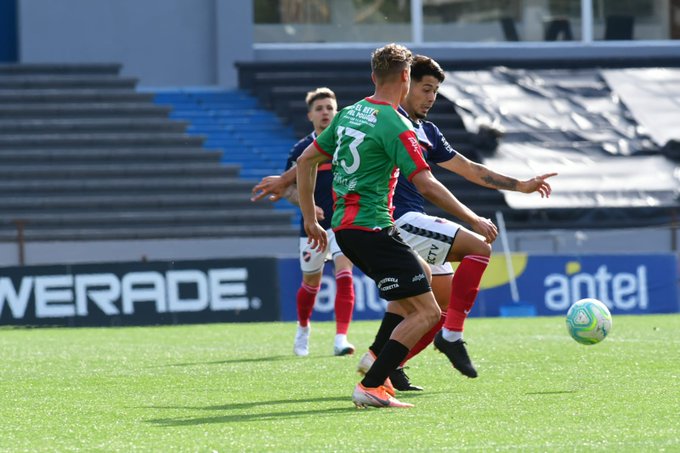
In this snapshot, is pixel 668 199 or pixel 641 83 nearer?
pixel 668 199

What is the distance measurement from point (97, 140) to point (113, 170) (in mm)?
916

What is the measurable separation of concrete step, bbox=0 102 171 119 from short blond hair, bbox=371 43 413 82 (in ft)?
55.5

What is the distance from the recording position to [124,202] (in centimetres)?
2217

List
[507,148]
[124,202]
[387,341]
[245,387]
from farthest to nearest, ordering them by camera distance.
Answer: [507,148] < [124,202] < [245,387] < [387,341]

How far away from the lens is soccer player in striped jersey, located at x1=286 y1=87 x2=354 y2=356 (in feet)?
37.8

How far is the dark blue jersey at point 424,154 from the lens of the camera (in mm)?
8820

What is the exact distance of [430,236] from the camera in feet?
27.9

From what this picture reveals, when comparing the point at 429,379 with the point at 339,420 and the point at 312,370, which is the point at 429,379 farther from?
the point at 339,420

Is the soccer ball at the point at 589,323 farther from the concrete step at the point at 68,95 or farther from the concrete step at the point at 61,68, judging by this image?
the concrete step at the point at 61,68

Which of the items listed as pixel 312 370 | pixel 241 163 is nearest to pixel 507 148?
pixel 241 163

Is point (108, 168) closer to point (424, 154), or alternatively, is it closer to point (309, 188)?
point (424, 154)

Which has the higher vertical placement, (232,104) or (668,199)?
(232,104)

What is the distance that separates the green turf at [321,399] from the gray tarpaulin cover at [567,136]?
397 inches

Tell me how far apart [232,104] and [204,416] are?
18157 millimetres
